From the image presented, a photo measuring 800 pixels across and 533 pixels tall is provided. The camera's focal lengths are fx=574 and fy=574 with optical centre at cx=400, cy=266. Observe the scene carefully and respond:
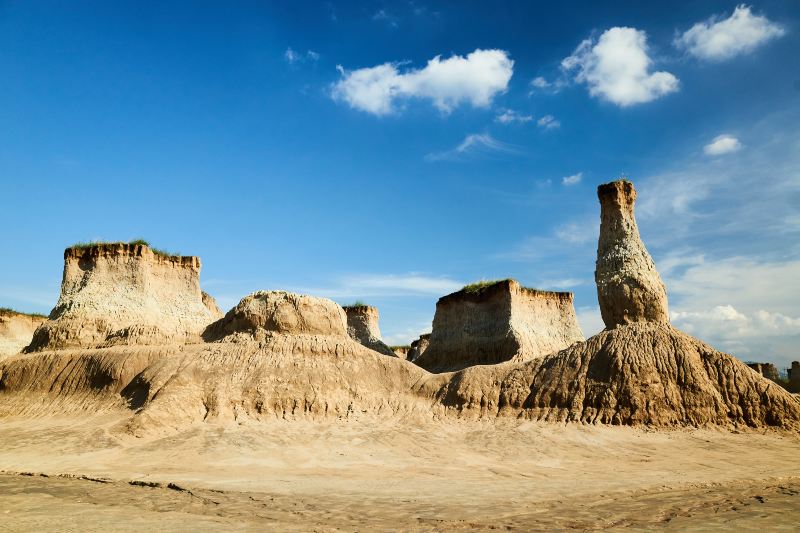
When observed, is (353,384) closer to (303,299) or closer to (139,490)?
(303,299)

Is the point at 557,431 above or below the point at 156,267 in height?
below

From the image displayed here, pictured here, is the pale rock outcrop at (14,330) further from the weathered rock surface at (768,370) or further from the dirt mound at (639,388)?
the weathered rock surface at (768,370)

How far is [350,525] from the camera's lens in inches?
309

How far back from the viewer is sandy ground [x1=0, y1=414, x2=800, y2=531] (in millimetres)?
8164

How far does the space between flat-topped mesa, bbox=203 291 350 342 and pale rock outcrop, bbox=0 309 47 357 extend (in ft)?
82.9

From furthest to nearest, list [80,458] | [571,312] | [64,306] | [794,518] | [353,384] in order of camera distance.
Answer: [571,312] < [64,306] < [353,384] < [80,458] < [794,518]

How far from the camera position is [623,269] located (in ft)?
71.9

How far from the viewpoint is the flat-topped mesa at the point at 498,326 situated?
34969mm

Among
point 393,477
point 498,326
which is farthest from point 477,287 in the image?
point 393,477

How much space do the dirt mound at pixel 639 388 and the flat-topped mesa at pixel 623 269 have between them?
1.04 metres

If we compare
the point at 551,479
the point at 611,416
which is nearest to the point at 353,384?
the point at 611,416

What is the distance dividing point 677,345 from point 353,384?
11642mm

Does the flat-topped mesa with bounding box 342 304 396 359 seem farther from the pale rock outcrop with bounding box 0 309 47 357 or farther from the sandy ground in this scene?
the sandy ground

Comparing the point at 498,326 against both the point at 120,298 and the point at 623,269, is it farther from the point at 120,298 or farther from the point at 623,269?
the point at 120,298
